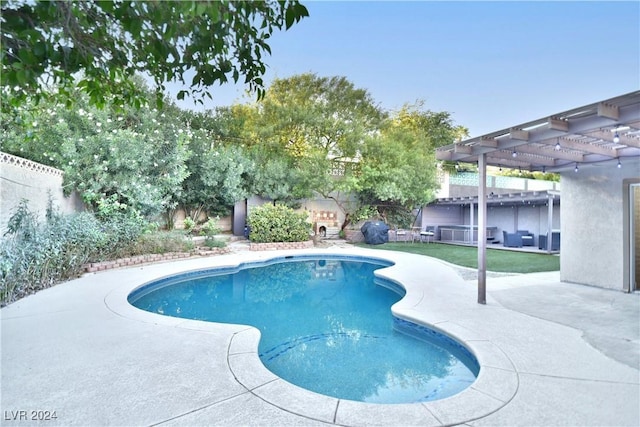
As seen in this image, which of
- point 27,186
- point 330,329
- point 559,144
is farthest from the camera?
point 27,186

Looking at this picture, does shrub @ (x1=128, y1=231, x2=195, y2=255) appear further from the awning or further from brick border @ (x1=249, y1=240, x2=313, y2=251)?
the awning

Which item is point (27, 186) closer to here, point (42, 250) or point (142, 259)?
point (42, 250)

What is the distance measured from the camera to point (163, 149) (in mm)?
12594

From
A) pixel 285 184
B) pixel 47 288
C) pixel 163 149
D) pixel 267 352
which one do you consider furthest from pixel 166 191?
pixel 267 352

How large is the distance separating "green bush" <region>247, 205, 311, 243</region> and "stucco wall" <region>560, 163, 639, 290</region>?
9582 mm

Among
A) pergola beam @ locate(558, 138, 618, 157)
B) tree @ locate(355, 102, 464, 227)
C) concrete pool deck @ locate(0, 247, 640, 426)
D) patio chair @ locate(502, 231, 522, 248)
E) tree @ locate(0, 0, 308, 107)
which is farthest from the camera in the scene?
tree @ locate(355, 102, 464, 227)

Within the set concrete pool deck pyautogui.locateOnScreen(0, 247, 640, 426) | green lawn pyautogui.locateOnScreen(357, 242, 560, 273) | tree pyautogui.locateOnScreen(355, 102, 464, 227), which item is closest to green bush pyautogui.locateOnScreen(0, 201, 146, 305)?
concrete pool deck pyautogui.locateOnScreen(0, 247, 640, 426)

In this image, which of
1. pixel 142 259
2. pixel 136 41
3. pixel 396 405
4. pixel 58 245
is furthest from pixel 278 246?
pixel 136 41

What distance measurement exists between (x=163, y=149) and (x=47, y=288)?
7385mm

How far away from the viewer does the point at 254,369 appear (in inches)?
125

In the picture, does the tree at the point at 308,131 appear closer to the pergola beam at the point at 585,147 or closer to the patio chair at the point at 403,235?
the patio chair at the point at 403,235

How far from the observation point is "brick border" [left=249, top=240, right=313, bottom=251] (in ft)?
43.8

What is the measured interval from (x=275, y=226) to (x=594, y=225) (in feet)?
34.4

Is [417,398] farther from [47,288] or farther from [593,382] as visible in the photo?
[47,288]
